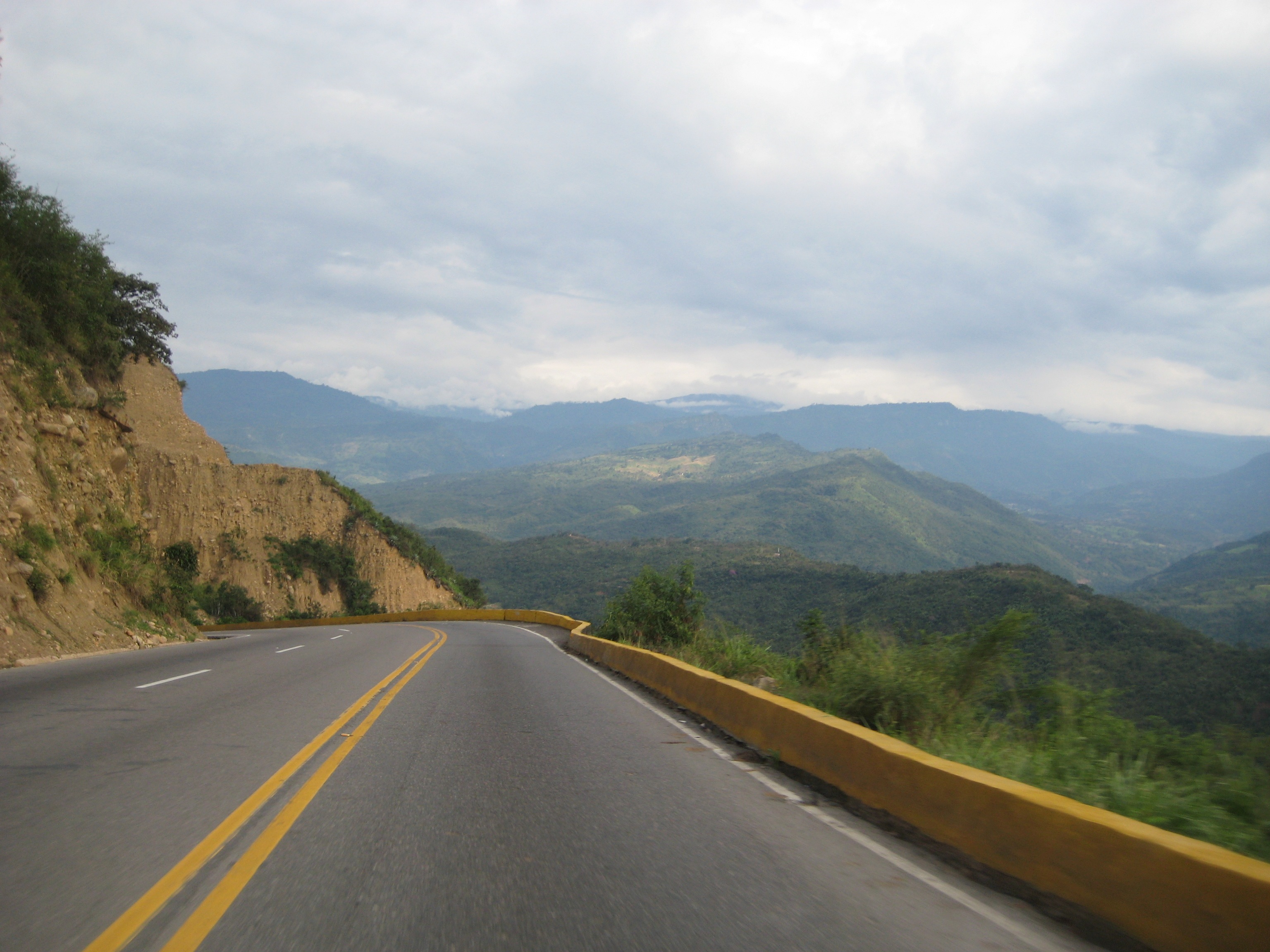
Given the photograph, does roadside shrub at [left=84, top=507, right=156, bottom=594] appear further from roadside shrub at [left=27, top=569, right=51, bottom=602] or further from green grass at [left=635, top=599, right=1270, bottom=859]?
green grass at [left=635, top=599, right=1270, bottom=859]

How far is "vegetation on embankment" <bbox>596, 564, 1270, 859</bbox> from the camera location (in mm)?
4777

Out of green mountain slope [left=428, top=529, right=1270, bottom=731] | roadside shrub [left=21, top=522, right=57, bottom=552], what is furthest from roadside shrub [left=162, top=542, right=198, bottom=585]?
green mountain slope [left=428, top=529, right=1270, bottom=731]

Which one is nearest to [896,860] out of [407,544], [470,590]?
[407,544]

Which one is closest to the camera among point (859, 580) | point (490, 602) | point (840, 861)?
point (840, 861)

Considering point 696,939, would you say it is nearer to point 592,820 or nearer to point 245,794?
point 592,820

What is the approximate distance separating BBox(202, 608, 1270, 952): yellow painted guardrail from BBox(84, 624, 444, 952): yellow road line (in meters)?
4.30

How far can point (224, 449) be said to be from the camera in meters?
56.2

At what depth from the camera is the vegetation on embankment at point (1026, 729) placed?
4777 millimetres

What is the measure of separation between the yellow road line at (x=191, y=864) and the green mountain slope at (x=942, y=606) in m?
6.54

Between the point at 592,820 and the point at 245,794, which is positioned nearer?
the point at 592,820

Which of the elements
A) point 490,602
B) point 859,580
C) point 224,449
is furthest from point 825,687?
point 490,602

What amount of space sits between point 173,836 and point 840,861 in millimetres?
3970

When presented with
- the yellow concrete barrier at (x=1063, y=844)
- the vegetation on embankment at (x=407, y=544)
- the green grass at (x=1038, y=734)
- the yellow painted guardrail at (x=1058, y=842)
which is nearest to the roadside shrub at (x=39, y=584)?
the green grass at (x=1038, y=734)

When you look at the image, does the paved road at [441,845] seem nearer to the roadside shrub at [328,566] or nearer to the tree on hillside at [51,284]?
the tree on hillside at [51,284]
